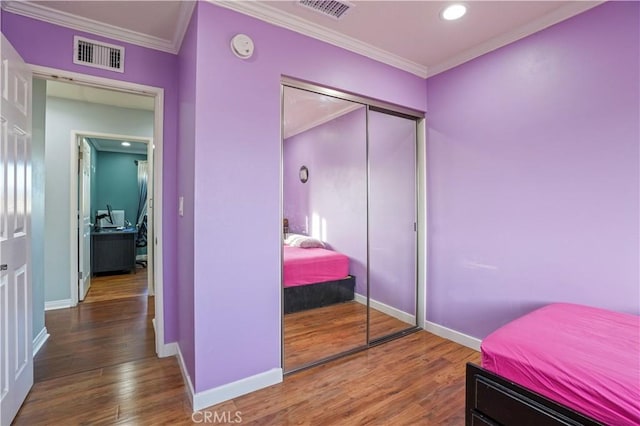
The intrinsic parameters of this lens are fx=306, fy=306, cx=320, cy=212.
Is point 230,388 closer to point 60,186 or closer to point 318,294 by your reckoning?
point 318,294

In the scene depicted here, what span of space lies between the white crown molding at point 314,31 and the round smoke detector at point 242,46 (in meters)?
0.18

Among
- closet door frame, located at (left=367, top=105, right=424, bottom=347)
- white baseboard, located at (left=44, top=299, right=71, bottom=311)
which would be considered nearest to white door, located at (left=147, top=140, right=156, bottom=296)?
white baseboard, located at (left=44, top=299, right=71, bottom=311)

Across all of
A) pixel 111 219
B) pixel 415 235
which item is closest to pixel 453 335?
pixel 415 235

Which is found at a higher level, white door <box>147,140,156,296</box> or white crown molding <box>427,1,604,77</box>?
white crown molding <box>427,1,604,77</box>

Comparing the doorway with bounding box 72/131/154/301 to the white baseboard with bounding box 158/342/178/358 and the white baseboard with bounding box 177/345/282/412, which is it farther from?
the white baseboard with bounding box 177/345/282/412

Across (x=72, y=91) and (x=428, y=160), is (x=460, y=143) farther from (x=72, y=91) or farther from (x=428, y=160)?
(x=72, y=91)

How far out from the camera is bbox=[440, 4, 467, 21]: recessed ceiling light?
2.09 meters

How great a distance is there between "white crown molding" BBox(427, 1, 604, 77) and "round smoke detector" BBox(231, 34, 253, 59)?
1867 mm

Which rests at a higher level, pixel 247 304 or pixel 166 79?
pixel 166 79

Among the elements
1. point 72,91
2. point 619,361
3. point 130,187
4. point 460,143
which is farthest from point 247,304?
point 130,187

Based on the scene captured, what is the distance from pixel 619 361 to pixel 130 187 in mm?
7959

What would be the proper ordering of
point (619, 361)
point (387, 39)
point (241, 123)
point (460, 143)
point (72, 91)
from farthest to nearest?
point (72, 91) → point (460, 143) → point (387, 39) → point (241, 123) → point (619, 361)

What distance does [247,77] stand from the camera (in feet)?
6.74

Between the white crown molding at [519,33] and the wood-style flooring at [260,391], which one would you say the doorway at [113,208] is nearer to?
the wood-style flooring at [260,391]
